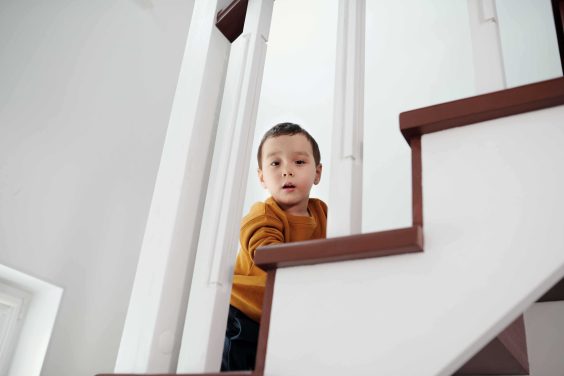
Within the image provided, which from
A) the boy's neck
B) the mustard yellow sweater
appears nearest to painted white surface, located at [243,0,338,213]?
the boy's neck

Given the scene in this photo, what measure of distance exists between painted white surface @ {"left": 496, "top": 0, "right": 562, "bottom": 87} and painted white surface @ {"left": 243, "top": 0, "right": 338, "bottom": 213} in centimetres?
67

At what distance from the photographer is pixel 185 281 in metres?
0.78

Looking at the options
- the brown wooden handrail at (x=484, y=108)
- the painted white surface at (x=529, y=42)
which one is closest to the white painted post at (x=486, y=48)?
the brown wooden handrail at (x=484, y=108)

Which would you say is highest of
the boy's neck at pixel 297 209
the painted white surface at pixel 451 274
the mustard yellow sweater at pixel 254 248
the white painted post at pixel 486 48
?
the boy's neck at pixel 297 209

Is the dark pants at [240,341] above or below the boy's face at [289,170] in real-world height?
below

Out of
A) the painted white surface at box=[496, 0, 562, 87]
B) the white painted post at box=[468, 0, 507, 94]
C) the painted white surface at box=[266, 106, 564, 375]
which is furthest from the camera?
the painted white surface at box=[496, 0, 562, 87]

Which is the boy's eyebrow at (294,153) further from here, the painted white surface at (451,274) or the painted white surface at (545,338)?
the painted white surface at (451,274)

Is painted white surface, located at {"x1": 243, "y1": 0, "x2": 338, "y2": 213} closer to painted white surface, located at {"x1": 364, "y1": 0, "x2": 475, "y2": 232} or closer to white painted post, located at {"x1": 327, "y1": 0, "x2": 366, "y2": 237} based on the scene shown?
painted white surface, located at {"x1": 364, "y1": 0, "x2": 475, "y2": 232}

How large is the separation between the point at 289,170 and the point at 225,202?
2.16 ft

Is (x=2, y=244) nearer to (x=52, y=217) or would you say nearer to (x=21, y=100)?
(x=52, y=217)

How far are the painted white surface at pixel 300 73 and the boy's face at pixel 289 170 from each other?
1.73 ft

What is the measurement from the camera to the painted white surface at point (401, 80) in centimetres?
167

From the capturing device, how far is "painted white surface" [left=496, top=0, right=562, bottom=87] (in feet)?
4.99

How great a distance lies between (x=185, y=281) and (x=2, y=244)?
0.93 meters
